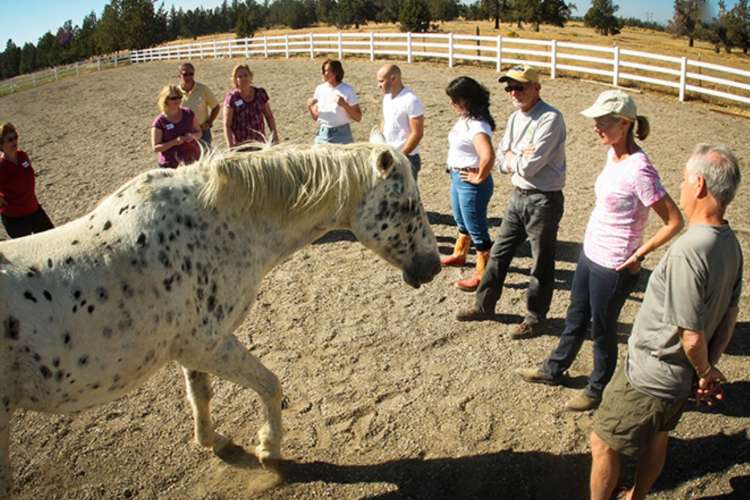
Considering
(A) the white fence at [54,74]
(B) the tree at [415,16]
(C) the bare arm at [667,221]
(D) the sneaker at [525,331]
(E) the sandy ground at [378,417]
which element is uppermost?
(B) the tree at [415,16]

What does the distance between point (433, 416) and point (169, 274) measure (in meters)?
2.05

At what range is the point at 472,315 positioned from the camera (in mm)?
5113

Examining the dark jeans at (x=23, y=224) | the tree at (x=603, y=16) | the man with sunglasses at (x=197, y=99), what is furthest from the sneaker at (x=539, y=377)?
the tree at (x=603, y=16)

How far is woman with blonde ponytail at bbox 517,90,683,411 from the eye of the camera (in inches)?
130

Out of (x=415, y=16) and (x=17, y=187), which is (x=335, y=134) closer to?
(x=17, y=187)

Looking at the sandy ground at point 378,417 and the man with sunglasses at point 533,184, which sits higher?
the man with sunglasses at point 533,184

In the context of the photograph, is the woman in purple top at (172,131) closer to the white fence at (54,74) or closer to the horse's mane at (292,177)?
the horse's mane at (292,177)

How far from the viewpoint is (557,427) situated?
3756mm

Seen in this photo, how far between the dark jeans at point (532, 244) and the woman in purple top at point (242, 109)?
326 cm

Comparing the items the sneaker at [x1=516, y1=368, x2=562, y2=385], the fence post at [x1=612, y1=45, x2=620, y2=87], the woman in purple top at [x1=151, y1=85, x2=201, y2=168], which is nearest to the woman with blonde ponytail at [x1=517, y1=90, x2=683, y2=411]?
the sneaker at [x1=516, y1=368, x2=562, y2=385]

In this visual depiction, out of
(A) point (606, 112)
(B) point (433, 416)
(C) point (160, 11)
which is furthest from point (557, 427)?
(C) point (160, 11)

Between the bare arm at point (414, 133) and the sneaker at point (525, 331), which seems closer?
the sneaker at point (525, 331)

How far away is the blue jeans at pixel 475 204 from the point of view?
5293 millimetres

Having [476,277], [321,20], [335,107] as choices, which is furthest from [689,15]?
[476,277]
